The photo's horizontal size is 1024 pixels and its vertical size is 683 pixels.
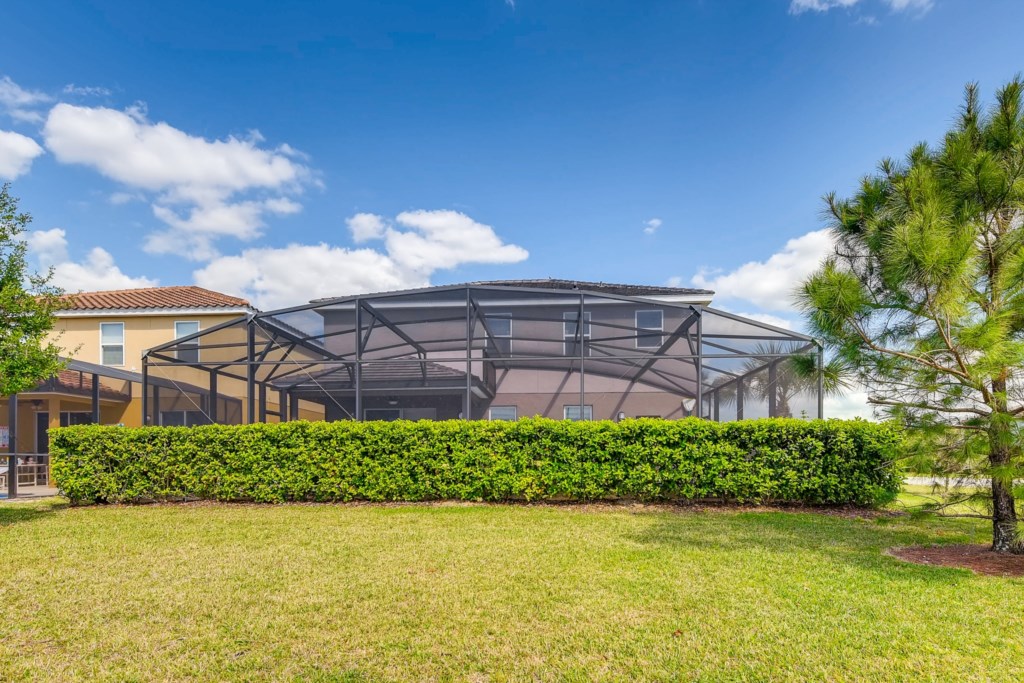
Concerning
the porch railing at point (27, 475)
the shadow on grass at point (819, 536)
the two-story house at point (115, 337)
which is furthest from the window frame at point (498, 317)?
the porch railing at point (27, 475)

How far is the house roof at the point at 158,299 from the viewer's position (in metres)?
18.2

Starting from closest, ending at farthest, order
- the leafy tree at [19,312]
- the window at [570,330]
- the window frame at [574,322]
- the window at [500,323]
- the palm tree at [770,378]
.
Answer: the leafy tree at [19,312]
the palm tree at [770,378]
the window frame at [574,322]
the window at [570,330]
the window at [500,323]

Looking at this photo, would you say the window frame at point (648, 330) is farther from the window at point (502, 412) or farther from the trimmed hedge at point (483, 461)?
the window at point (502, 412)

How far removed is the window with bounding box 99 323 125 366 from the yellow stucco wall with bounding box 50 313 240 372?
0.37ft

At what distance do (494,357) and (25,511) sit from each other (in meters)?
8.67

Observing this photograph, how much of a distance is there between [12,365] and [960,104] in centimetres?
1347

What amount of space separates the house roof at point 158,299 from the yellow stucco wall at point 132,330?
32 cm

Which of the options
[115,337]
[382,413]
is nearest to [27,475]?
[115,337]

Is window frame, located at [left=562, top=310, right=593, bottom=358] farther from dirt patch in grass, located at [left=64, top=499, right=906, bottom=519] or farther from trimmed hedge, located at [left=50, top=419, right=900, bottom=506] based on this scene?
dirt patch in grass, located at [left=64, top=499, right=906, bottom=519]

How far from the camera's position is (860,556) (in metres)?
6.28

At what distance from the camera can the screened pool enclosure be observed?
11.1m

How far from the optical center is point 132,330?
60.4 ft

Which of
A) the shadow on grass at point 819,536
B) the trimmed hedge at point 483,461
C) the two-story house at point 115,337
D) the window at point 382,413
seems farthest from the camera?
the two-story house at point 115,337

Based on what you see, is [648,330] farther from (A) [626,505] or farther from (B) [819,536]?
(B) [819,536]
